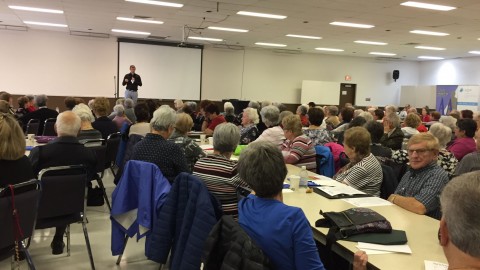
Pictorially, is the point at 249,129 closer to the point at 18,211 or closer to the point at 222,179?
the point at 222,179

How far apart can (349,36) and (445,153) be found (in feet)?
26.5

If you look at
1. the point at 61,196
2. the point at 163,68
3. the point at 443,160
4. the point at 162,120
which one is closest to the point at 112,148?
the point at 162,120

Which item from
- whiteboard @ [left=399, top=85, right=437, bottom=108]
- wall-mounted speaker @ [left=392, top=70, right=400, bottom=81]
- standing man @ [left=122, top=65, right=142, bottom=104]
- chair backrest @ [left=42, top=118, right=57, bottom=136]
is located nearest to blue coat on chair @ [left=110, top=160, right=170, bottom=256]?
chair backrest @ [left=42, top=118, right=57, bottom=136]

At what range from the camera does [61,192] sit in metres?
2.91

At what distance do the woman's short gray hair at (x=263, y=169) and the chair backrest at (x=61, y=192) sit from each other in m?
1.61

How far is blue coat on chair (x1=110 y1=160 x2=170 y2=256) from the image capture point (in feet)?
9.48

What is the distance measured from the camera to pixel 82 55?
1362 cm

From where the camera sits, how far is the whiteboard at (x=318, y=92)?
16484 millimetres

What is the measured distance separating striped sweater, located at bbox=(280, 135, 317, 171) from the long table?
3.49 ft

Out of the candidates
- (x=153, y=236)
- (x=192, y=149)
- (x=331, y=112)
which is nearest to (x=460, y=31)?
(x=331, y=112)

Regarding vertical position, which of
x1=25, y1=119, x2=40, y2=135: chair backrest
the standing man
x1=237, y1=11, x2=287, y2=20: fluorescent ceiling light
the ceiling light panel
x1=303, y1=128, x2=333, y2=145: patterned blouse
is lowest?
x1=25, y1=119, x2=40, y2=135: chair backrest

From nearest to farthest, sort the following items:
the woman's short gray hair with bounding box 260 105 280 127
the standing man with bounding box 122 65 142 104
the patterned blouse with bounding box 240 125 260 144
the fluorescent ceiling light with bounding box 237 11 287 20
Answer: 1. the woman's short gray hair with bounding box 260 105 280 127
2. the patterned blouse with bounding box 240 125 260 144
3. the fluorescent ceiling light with bounding box 237 11 287 20
4. the standing man with bounding box 122 65 142 104

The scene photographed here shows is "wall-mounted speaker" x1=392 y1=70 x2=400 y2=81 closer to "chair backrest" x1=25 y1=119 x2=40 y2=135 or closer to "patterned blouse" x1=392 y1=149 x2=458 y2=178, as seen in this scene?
"patterned blouse" x1=392 y1=149 x2=458 y2=178

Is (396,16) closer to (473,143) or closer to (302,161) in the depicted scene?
(473,143)
